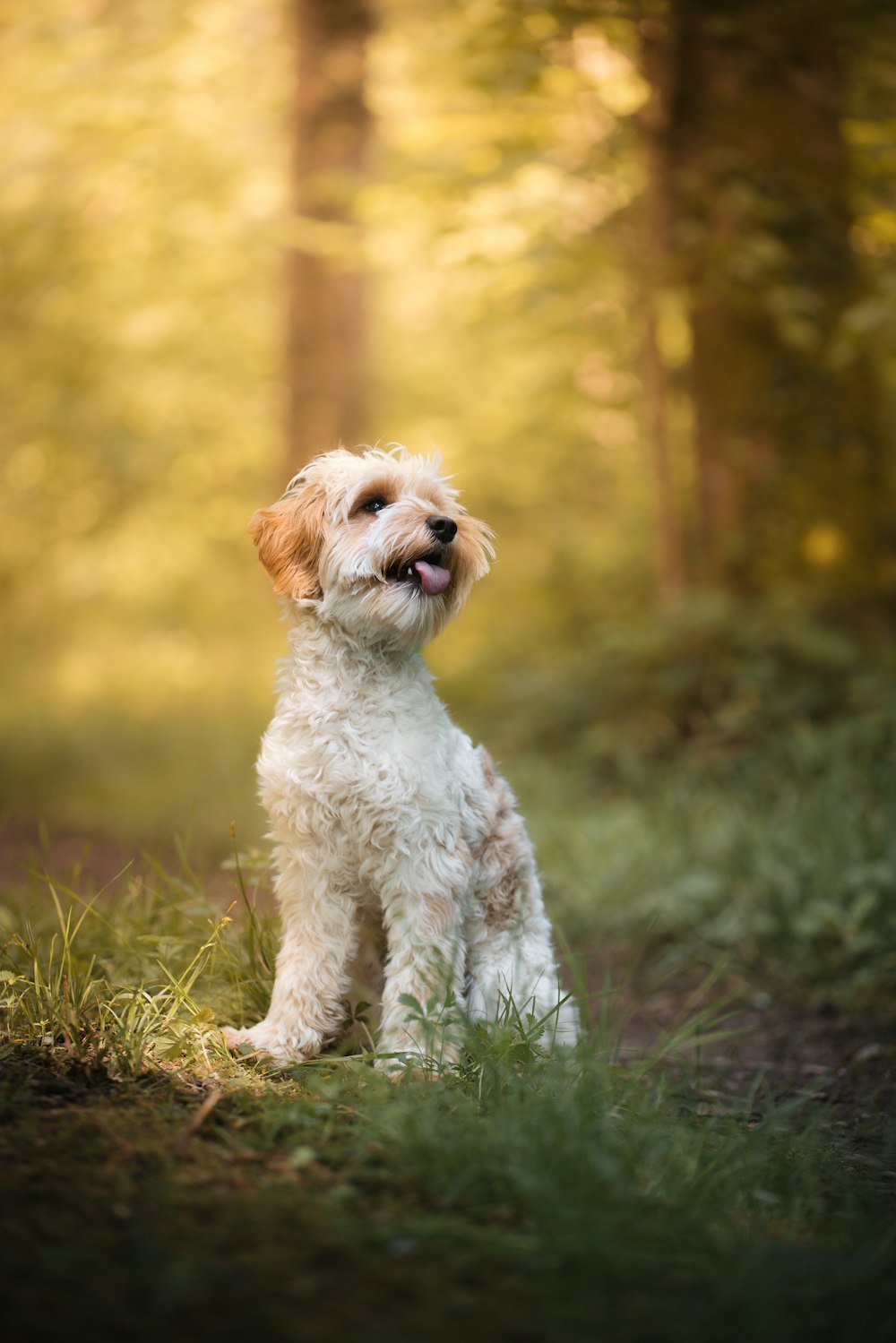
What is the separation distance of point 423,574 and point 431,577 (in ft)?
0.08

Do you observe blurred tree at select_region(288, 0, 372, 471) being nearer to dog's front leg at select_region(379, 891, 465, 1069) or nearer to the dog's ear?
the dog's ear

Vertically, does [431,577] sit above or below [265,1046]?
above

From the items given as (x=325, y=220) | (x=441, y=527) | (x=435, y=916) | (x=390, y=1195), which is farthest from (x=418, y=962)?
(x=325, y=220)

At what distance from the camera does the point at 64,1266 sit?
196 centimetres

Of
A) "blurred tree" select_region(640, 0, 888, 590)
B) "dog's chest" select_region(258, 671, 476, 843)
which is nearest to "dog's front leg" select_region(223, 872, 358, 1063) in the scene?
"dog's chest" select_region(258, 671, 476, 843)

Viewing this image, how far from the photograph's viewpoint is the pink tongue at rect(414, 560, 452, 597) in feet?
11.1

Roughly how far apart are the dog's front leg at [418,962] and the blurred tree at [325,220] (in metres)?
7.93

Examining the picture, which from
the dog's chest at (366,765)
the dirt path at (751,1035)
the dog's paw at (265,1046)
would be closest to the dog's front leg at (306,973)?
the dog's paw at (265,1046)

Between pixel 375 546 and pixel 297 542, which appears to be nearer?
pixel 375 546

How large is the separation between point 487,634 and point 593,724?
3508 mm

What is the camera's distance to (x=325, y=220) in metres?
10.7

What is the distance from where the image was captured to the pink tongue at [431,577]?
3.37m

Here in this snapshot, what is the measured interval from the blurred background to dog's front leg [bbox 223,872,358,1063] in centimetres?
86

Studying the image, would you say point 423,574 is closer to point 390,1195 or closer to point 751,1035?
point 390,1195
